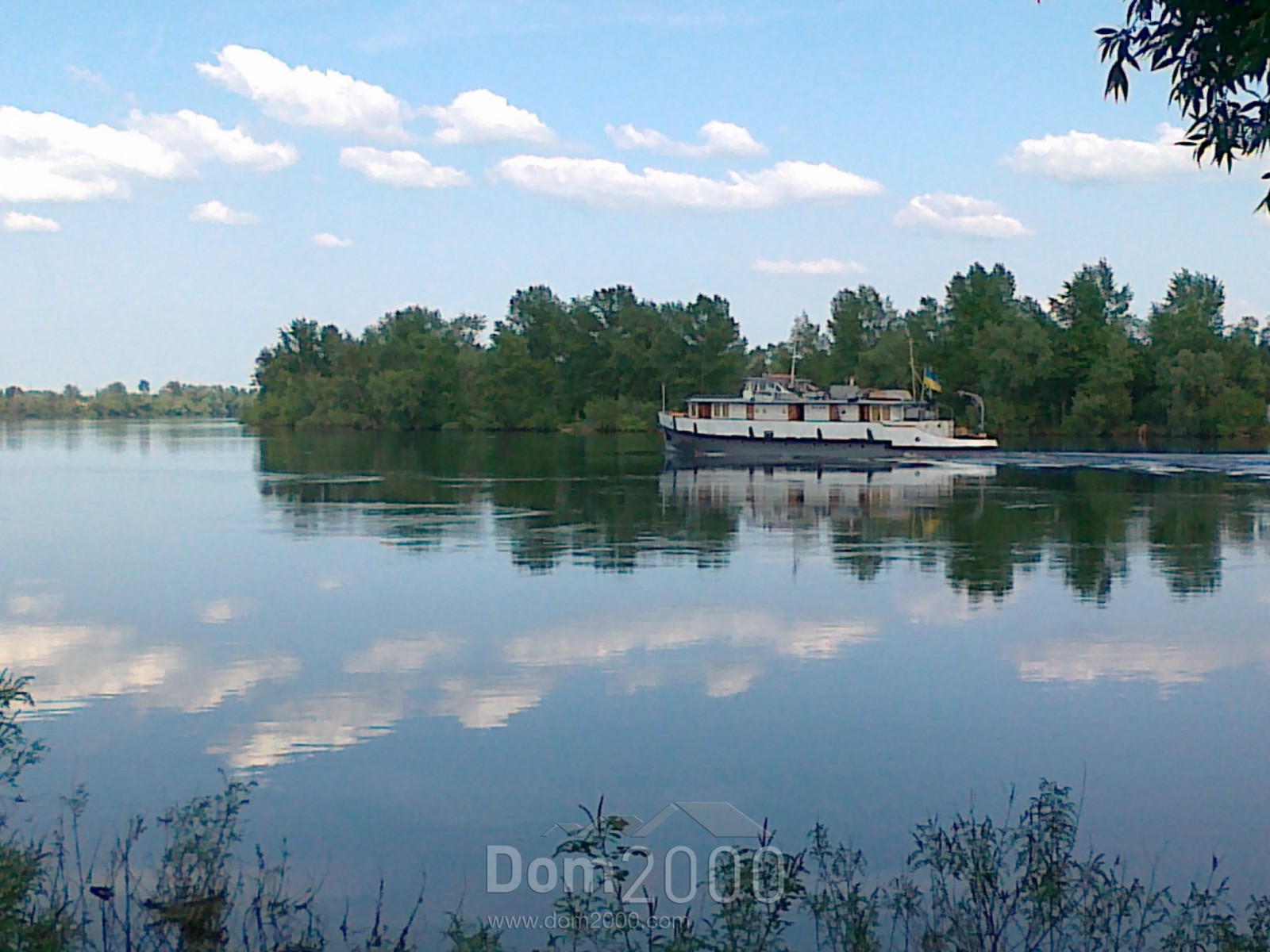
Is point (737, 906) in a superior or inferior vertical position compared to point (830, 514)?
inferior

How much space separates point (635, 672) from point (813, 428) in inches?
2353

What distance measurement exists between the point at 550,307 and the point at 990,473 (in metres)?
93.2

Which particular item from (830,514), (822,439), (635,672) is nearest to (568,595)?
(635,672)

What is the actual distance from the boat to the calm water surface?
35869 millimetres

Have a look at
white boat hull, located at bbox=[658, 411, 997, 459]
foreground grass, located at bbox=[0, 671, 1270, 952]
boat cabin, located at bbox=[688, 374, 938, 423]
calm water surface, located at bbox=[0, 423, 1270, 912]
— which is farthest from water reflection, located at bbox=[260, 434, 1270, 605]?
foreground grass, located at bbox=[0, 671, 1270, 952]

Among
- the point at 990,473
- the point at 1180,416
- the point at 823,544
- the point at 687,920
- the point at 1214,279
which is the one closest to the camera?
the point at 687,920

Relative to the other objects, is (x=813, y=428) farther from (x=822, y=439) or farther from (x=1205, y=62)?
(x=1205, y=62)

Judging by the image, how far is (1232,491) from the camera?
47.6m

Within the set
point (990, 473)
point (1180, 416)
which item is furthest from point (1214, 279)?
point (990, 473)

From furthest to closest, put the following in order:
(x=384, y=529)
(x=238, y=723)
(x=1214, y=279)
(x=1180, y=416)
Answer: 1. (x=1214, y=279)
2. (x=1180, y=416)
3. (x=384, y=529)
4. (x=238, y=723)

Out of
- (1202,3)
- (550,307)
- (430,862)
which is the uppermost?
(550,307)

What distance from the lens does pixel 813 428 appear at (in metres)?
75.2

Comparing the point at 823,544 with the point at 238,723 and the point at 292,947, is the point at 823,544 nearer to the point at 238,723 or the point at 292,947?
the point at 238,723

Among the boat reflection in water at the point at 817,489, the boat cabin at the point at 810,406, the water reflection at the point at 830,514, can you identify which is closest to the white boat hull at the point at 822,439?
the boat cabin at the point at 810,406
